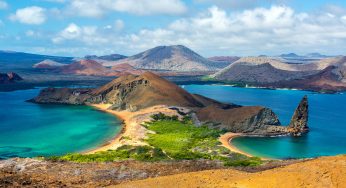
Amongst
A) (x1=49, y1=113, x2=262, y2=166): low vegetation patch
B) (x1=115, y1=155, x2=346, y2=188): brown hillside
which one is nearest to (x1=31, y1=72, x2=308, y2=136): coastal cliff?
(x1=49, y1=113, x2=262, y2=166): low vegetation patch

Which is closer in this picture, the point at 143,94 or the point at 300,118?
the point at 300,118

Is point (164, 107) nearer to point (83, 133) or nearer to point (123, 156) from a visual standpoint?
point (83, 133)

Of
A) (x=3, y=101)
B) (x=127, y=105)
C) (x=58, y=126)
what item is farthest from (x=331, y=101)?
(x=3, y=101)

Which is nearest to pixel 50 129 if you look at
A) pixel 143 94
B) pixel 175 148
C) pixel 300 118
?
pixel 143 94

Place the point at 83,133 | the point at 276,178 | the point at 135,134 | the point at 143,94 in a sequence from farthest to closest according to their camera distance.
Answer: the point at 143,94 → the point at 83,133 → the point at 135,134 → the point at 276,178

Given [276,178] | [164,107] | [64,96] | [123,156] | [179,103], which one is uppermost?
[179,103]

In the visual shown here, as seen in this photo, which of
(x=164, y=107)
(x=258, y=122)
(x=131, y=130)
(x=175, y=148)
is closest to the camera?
(x=175, y=148)

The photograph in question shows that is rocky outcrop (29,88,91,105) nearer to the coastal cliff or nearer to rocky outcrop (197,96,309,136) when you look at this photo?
the coastal cliff

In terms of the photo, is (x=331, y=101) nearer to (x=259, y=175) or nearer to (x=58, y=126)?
(x=58, y=126)
